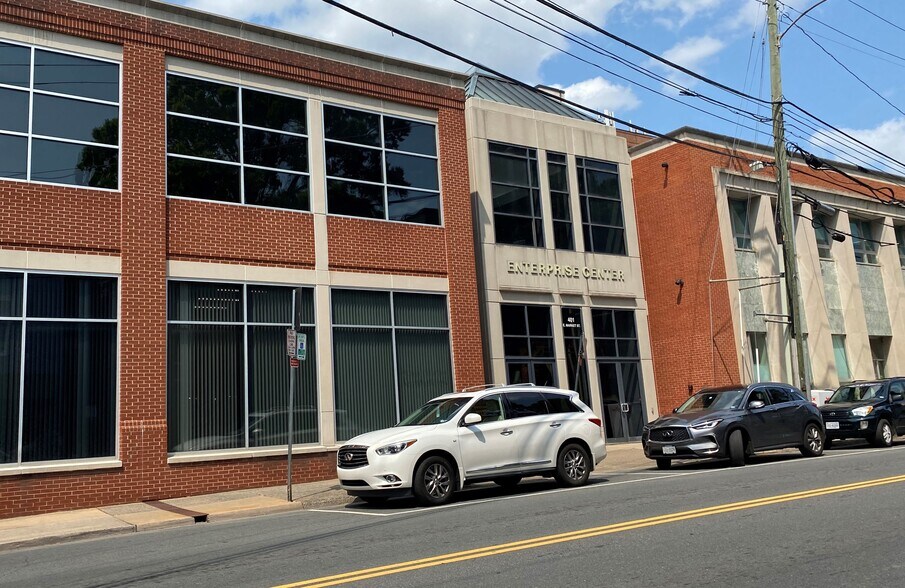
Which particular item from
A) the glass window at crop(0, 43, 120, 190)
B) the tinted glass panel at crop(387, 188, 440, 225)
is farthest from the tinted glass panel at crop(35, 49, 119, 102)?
the tinted glass panel at crop(387, 188, 440, 225)

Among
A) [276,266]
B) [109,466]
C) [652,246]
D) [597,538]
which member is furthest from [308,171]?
[652,246]

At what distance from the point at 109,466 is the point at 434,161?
32.8 feet

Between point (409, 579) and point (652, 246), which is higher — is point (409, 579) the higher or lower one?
the lower one

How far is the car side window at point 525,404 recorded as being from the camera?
13773 millimetres

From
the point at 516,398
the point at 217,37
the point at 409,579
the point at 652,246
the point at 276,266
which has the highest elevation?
the point at 217,37

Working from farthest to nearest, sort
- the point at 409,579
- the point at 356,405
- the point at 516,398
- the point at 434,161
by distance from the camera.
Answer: the point at 434,161 < the point at 356,405 < the point at 516,398 < the point at 409,579

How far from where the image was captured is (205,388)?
51.9 feet

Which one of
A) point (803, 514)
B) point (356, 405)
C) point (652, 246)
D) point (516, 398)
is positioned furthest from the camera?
point (652, 246)

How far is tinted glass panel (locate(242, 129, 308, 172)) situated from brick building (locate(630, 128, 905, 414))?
535 inches

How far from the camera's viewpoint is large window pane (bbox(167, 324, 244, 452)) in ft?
50.8

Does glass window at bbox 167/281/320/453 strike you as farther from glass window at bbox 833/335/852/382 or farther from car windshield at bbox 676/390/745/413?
glass window at bbox 833/335/852/382

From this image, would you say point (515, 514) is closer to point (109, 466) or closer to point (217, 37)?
point (109, 466)

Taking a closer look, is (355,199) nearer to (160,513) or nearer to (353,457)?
(353,457)

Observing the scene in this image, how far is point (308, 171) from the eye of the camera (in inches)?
709
